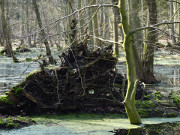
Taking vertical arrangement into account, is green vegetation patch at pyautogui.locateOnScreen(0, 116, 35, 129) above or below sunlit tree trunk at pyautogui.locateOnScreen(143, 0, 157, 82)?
below

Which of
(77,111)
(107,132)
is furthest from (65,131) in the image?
(77,111)

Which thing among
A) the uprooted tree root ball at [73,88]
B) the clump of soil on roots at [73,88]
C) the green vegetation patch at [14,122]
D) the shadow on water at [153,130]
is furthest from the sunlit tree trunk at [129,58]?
the green vegetation patch at [14,122]

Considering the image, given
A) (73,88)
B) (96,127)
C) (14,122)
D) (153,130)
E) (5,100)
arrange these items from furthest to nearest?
1. (73,88)
2. (5,100)
3. (14,122)
4. (96,127)
5. (153,130)

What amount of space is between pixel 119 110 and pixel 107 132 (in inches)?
75.4

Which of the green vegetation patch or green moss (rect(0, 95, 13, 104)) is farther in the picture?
green moss (rect(0, 95, 13, 104))

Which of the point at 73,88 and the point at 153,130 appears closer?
the point at 153,130

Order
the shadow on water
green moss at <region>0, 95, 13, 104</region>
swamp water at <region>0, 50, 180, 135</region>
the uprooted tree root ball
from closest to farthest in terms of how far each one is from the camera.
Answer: the shadow on water
swamp water at <region>0, 50, 180, 135</region>
green moss at <region>0, 95, 13, 104</region>
the uprooted tree root ball

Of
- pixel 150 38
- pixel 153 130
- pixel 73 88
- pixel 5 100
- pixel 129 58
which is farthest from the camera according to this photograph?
pixel 150 38

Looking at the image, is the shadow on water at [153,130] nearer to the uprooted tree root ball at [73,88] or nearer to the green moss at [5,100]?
the uprooted tree root ball at [73,88]

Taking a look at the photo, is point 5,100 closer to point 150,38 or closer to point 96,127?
point 96,127

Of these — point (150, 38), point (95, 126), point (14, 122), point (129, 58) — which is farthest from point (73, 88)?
point (150, 38)

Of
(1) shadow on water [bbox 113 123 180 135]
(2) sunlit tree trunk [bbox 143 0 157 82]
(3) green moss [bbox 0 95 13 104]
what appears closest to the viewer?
(1) shadow on water [bbox 113 123 180 135]

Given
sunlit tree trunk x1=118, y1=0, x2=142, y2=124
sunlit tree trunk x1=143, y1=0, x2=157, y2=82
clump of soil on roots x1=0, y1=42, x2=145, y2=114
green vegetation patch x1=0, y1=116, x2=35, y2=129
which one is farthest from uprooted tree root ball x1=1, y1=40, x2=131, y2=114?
sunlit tree trunk x1=143, y1=0, x2=157, y2=82

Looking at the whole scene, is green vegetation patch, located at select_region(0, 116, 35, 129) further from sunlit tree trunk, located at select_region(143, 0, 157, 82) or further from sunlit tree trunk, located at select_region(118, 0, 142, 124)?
sunlit tree trunk, located at select_region(143, 0, 157, 82)
